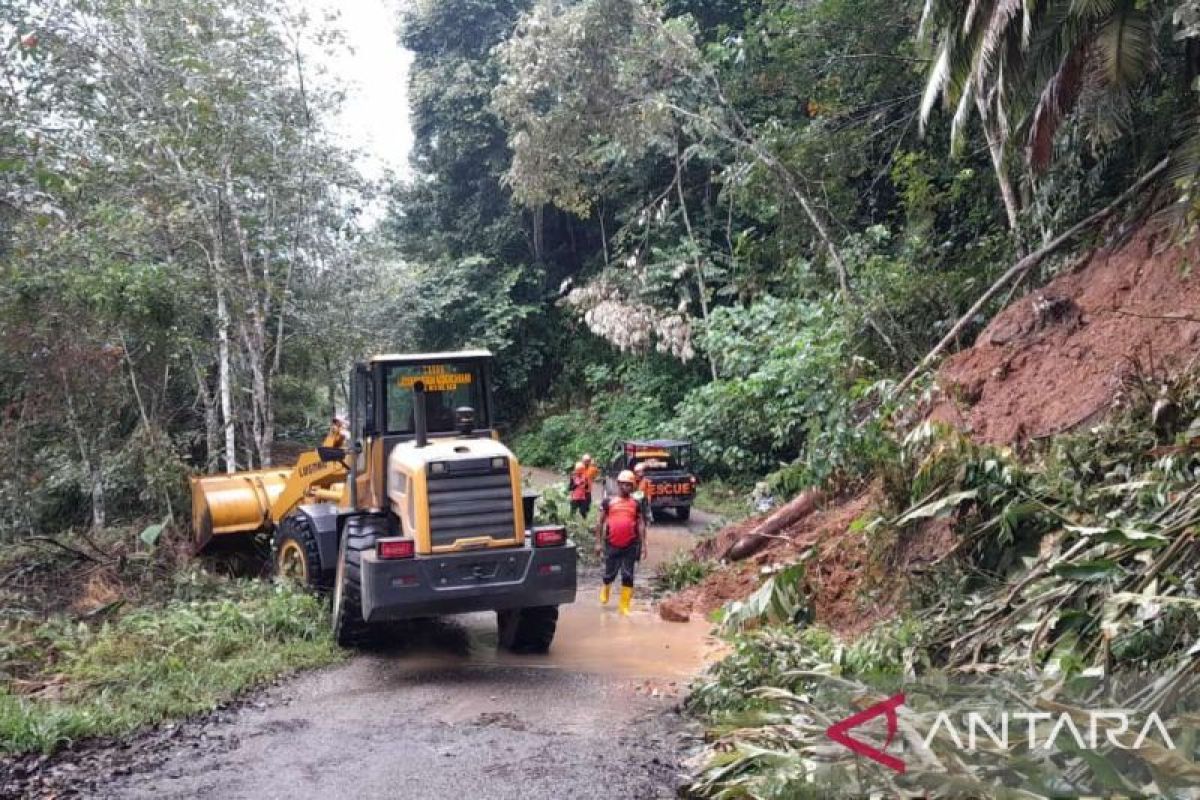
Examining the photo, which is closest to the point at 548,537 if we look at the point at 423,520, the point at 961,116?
the point at 423,520

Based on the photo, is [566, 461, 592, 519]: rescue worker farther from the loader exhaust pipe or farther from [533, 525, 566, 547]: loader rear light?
[533, 525, 566, 547]: loader rear light

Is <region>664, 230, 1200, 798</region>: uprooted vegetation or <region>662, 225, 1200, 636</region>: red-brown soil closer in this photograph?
<region>664, 230, 1200, 798</region>: uprooted vegetation

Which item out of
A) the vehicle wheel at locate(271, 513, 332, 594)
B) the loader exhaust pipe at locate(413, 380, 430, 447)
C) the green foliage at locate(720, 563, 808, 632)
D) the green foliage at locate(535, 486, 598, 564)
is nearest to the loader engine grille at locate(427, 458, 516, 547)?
the loader exhaust pipe at locate(413, 380, 430, 447)

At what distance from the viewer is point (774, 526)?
42.8ft

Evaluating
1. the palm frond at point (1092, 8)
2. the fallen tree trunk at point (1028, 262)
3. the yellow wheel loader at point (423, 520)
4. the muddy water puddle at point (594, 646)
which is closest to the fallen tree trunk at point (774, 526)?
the muddy water puddle at point (594, 646)

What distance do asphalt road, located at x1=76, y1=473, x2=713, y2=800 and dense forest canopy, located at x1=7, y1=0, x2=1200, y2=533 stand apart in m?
3.80

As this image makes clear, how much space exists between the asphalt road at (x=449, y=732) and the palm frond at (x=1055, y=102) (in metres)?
6.35

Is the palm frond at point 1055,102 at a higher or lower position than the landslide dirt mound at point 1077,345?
higher

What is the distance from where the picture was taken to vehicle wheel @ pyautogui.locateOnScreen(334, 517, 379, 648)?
9000 mm

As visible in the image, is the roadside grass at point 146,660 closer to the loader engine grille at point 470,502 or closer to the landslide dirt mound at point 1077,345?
the loader engine grille at point 470,502

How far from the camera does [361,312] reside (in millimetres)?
22734

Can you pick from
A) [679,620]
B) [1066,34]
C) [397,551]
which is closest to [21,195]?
[397,551]

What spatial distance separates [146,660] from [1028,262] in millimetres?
10720

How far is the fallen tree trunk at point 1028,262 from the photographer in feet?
36.9
